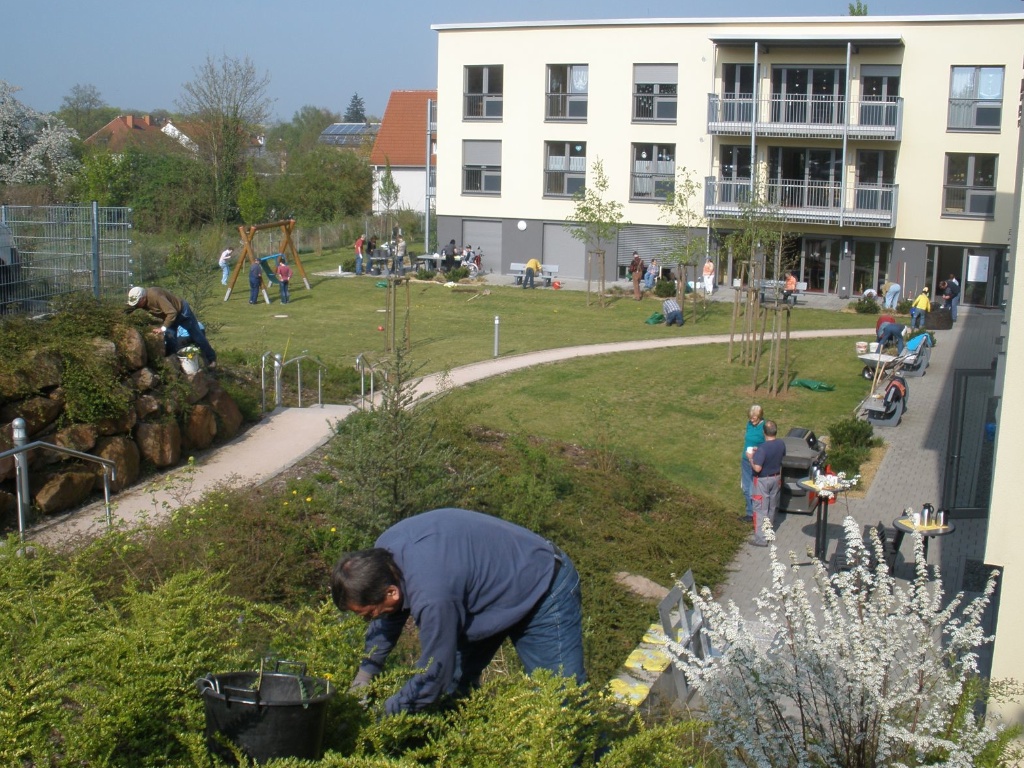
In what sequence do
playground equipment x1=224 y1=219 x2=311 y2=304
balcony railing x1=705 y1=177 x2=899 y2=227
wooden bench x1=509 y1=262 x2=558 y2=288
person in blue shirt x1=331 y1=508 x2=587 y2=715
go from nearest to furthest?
person in blue shirt x1=331 y1=508 x2=587 y2=715
playground equipment x1=224 y1=219 x2=311 y2=304
balcony railing x1=705 y1=177 x2=899 y2=227
wooden bench x1=509 y1=262 x2=558 y2=288

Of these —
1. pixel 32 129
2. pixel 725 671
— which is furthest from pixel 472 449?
pixel 32 129

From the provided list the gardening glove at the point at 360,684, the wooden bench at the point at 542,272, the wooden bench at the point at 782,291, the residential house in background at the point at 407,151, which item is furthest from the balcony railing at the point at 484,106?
the gardening glove at the point at 360,684

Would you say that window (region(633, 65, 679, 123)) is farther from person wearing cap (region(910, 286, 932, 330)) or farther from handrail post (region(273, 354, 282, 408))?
handrail post (region(273, 354, 282, 408))

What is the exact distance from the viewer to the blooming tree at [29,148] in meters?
40.6

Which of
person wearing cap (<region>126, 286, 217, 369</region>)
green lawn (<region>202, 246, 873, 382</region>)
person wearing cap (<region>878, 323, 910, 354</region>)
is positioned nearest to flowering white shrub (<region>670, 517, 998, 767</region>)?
person wearing cap (<region>126, 286, 217, 369</region>)

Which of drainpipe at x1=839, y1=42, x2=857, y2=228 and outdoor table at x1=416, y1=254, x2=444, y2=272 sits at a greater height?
drainpipe at x1=839, y1=42, x2=857, y2=228

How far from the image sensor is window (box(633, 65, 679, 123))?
37.6 metres

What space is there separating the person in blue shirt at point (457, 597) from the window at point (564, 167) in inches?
1385

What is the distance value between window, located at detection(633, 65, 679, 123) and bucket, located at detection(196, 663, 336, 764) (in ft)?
118

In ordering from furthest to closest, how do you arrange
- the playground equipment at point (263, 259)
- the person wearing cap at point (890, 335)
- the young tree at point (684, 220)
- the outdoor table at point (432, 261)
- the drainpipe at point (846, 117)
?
the outdoor table at point (432, 261), the drainpipe at point (846, 117), the young tree at point (684, 220), the playground equipment at point (263, 259), the person wearing cap at point (890, 335)

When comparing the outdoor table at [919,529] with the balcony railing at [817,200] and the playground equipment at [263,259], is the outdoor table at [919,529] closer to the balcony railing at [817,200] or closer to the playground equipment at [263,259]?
the playground equipment at [263,259]

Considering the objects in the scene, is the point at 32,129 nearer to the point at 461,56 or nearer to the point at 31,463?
the point at 461,56

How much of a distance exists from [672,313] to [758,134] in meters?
10.7

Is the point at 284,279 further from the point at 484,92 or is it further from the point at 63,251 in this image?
the point at 63,251
